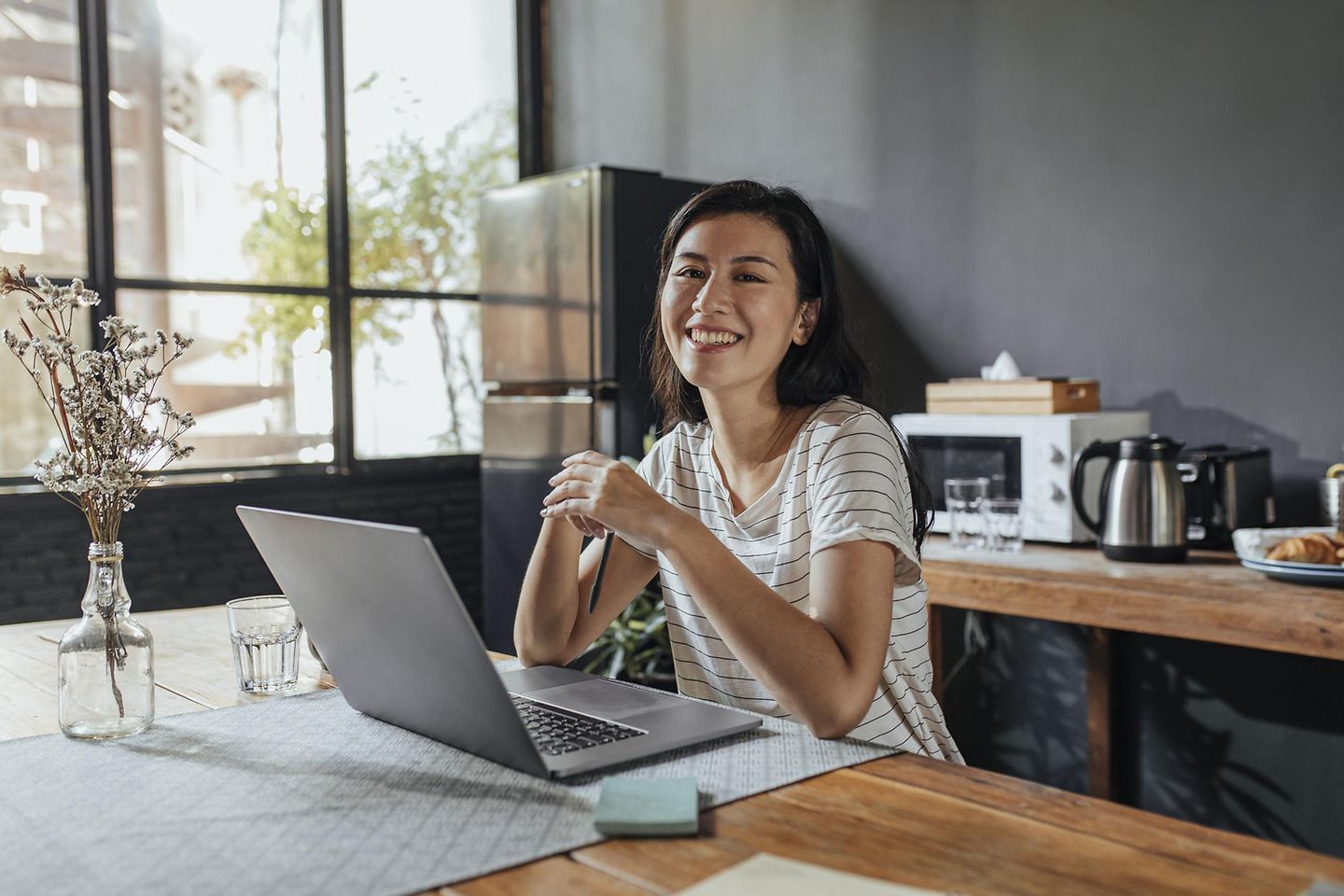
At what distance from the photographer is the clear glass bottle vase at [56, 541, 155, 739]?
1.14m

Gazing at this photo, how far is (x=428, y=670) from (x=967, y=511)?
1.91m

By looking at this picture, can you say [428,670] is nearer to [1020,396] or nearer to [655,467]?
[655,467]

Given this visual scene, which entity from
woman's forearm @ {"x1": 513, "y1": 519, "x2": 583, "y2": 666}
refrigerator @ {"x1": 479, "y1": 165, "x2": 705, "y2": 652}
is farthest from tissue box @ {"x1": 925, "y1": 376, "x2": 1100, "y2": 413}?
woman's forearm @ {"x1": 513, "y1": 519, "x2": 583, "y2": 666}

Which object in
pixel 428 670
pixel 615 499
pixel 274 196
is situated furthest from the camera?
pixel 274 196

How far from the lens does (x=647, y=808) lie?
34.5 inches

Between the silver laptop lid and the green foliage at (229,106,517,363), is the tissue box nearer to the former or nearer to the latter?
the silver laptop lid

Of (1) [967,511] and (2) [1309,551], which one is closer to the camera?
(2) [1309,551]

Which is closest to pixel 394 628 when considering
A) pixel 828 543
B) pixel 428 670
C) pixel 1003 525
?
pixel 428 670

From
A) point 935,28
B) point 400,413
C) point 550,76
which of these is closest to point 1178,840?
point 935,28

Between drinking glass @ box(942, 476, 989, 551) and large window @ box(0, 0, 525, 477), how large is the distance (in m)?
2.20

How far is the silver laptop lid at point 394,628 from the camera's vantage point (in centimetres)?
94

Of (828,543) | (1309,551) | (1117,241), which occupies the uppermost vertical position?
(1117,241)

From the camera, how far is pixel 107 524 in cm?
116

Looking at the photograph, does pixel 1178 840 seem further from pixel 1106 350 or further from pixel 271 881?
pixel 1106 350
